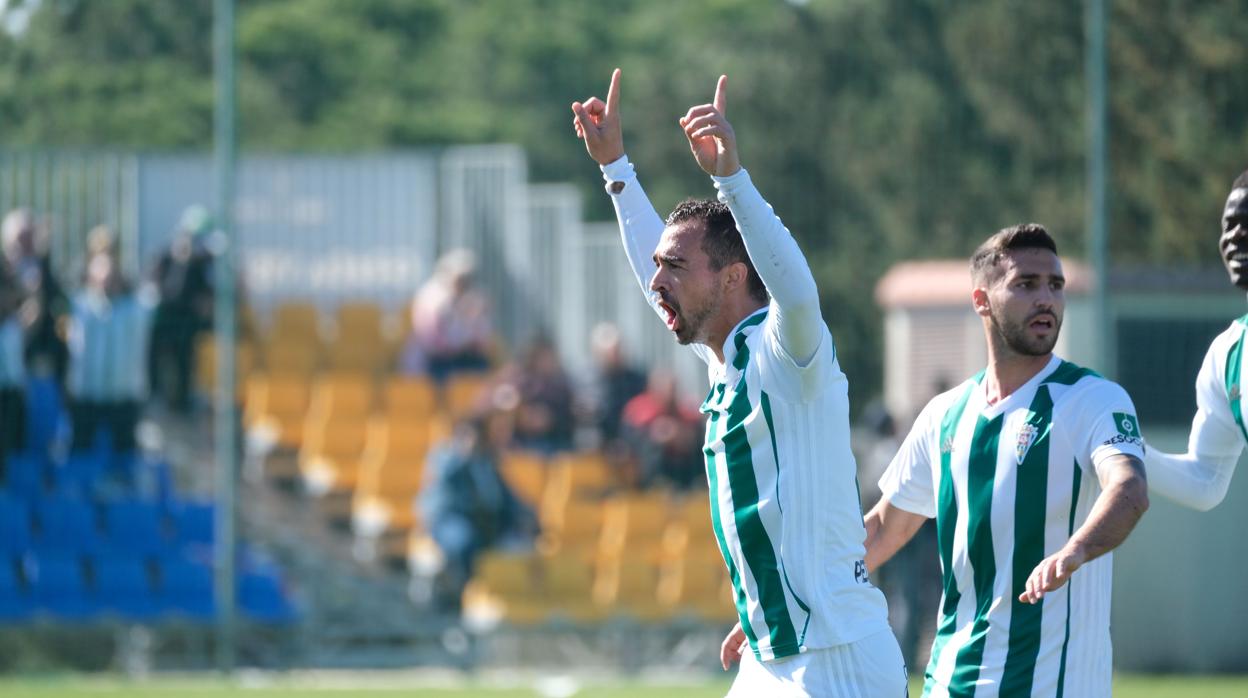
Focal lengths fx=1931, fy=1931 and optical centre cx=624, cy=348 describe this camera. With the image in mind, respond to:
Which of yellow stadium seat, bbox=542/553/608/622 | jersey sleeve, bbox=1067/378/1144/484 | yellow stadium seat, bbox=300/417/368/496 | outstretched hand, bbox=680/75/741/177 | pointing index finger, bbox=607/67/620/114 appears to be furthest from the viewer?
yellow stadium seat, bbox=300/417/368/496

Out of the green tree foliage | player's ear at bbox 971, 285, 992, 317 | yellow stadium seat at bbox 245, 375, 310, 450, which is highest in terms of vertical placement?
the green tree foliage

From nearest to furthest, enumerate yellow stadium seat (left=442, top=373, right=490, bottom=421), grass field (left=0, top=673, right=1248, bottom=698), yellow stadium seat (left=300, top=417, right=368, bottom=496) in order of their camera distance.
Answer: grass field (left=0, top=673, right=1248, bottom=698)
yellow stadium seat (left=442, top=373, right=490, bottom=421)
yellow stadium seat (left=300, top=417, right=368, bottom=496)

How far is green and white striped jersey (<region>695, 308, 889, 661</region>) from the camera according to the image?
4.27m

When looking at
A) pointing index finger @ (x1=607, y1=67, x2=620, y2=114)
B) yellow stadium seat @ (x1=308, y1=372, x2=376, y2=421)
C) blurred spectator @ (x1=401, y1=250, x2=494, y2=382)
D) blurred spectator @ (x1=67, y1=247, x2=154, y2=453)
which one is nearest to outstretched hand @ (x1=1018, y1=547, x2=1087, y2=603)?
pointing index finger @ (x1=607, y1=67, x2=620, y2=114)

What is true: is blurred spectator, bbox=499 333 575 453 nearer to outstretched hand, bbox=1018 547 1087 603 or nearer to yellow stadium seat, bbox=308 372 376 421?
yellow stadium seat, bbox=308 372 376 421

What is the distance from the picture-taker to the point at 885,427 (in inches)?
498

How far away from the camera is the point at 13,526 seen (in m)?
12.3

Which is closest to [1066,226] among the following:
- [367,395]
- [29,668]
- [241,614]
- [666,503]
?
→ [666,503]

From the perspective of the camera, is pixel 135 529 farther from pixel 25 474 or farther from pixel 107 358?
pixel 107 358

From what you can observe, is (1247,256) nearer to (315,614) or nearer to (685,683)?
(685,683)

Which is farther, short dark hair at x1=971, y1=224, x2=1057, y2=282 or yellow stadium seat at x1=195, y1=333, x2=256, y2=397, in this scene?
yellow stadium seat at x1=195, y1=333, x2=256, y2=397

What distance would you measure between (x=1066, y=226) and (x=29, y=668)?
24.3 feet

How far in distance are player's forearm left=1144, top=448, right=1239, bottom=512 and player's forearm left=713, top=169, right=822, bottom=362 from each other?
131 cm

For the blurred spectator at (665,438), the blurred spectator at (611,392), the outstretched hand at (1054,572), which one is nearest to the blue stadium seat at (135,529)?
the blurred spectator at (611,392)
